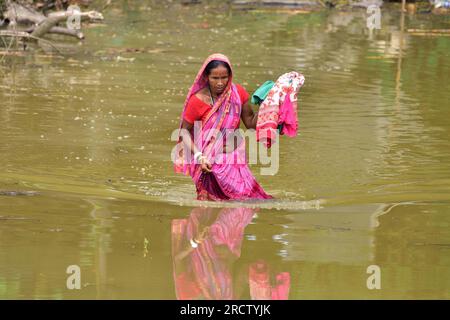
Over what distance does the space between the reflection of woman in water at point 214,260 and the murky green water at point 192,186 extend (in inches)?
0.9

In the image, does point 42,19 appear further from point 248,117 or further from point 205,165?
point 205,165

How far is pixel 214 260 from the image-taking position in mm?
6211

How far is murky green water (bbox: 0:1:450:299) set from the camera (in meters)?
5.90

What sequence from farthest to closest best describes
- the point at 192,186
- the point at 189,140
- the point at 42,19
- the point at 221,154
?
the point at 42,19 < the point at 192,186 < the point at 221,154 < the point at 189,140

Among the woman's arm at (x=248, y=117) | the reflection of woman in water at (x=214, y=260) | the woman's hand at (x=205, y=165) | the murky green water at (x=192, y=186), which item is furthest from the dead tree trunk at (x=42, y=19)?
the reflection of woman in water at (x=214, y=260)

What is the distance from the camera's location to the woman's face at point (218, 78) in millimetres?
7375

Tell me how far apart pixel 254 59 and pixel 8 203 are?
10012mm

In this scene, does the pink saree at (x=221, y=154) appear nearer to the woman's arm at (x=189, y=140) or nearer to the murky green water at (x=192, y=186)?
the woman's arm at (x=189, y=140)

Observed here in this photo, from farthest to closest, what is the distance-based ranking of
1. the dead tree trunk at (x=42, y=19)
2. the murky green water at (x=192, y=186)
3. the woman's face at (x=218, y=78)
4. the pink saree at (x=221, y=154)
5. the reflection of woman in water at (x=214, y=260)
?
the dead tree trunk at (x=42, y=19), the pink saree at (x=221, y=154), the woman's face at (x=218, y=78), the murky green water at (x=192, y=186), the reflection of woman in water at (x=214, y=260)

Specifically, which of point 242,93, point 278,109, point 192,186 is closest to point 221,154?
point 242,93

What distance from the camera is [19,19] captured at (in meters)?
18.0

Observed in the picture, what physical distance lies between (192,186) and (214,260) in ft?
8.83

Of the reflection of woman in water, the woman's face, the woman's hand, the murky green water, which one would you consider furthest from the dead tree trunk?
the reflection of woman in water

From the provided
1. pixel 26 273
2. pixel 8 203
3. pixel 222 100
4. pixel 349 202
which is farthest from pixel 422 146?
pixel 26 273
